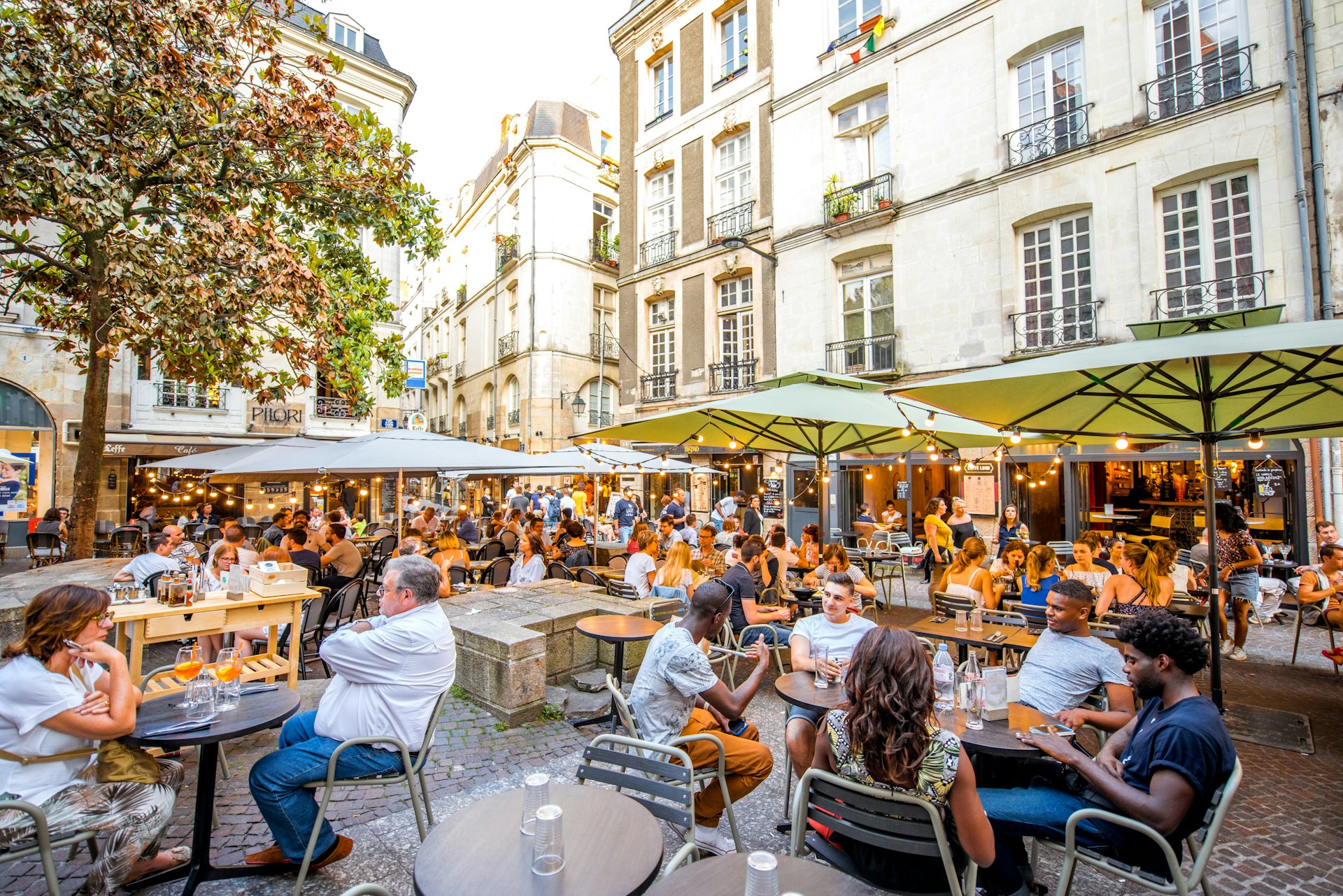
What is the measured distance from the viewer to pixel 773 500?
654 inches

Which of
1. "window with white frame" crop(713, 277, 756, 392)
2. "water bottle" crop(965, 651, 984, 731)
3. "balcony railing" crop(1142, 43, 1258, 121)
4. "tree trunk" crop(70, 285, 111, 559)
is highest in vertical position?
"balcony railing" crop(1142, 43, 1258, 121)

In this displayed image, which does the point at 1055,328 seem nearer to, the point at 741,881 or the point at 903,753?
the point at 903,753

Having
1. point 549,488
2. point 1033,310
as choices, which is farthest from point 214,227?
point 549,488

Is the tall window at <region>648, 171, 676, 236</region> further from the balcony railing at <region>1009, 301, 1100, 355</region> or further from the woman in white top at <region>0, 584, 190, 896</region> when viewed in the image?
the woman in white top at <region>0, 584, 190, 896</region>

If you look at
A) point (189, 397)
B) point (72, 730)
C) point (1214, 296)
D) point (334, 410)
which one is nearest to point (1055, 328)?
point (1214, 296)

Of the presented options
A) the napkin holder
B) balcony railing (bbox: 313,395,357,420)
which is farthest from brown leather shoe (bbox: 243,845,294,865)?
balcony railing (bbox: 313,395,357,420)

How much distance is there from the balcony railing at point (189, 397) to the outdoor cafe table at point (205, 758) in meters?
17.2

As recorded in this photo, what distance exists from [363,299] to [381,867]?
8824 millimetres

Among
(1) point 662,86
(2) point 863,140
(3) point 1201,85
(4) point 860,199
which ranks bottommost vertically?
(3) point 1201,85

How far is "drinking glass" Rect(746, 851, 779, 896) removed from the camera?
1.46m

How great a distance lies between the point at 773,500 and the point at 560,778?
42.7 ft

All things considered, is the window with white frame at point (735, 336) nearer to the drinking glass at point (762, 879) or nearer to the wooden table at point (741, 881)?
the wooden table at point (741, 881)

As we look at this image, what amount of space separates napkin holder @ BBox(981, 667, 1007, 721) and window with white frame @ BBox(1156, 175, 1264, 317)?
10429mm

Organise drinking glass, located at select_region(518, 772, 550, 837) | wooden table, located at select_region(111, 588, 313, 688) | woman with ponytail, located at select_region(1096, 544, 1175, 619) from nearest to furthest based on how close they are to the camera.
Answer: drinking glass, located at select_region(518, 772, 550, 837) → wooden table, located at select_region(111, 588, 313, 688) → woman with ponytail, located at select_region(1096, 544, 1175, 619)
